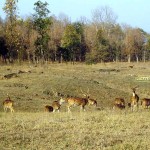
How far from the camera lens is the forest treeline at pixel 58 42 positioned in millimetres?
75438

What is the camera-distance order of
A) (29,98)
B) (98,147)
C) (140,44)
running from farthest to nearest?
1. (140,44)
2. (29,98)
3. (98,147)

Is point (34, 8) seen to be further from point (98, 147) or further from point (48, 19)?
point (98, 147)

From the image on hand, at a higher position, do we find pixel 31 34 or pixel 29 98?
pixel 31 34

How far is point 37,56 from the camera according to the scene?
91.8 metres

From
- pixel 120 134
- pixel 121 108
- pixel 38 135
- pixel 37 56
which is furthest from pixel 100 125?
pixel 37 56

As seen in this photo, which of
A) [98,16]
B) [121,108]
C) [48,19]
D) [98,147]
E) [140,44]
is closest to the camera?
[98,147]

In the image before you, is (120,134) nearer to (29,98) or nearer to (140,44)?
(29,98)

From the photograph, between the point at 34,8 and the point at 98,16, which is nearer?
the point at 34,8

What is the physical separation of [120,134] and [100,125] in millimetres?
2058

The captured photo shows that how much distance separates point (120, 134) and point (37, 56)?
256ft

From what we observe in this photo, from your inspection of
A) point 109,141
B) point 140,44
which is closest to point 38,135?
point 109,141

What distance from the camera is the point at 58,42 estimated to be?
101938mm

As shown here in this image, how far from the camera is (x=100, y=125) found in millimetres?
16562

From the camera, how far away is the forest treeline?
247 feet
